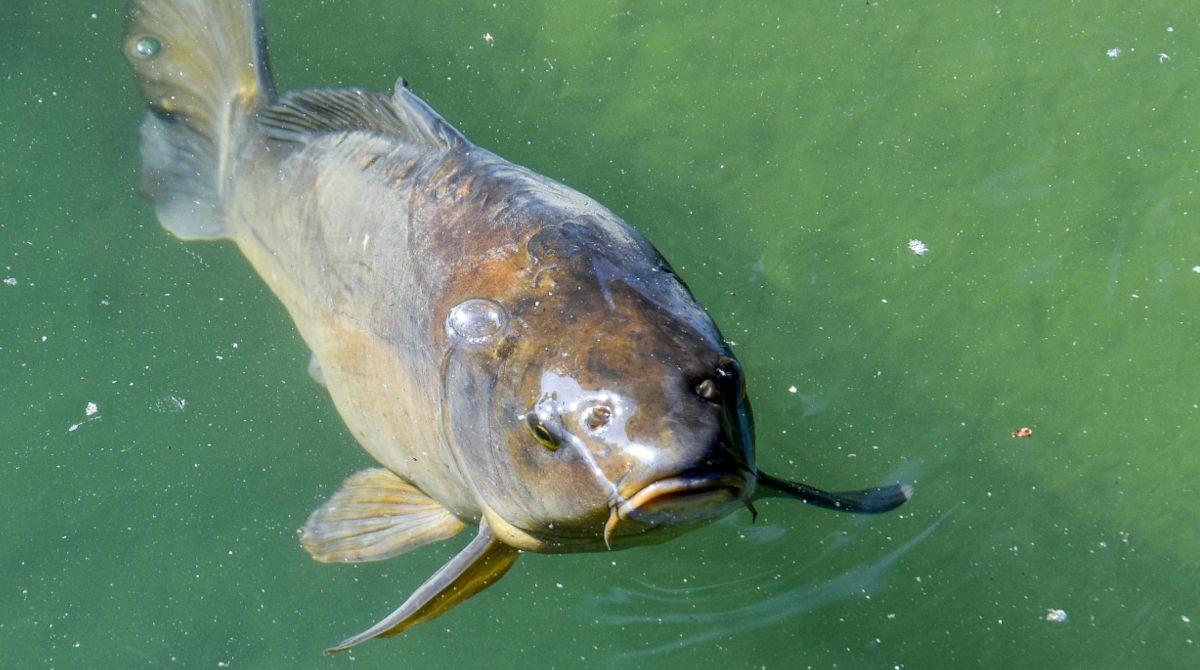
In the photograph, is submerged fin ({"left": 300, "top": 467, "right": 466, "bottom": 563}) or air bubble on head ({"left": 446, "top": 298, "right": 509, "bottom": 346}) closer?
air bubble on head ({"left": 446, "top": 298, "right": 509, "bottom": 346})

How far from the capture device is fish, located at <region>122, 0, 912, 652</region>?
1620mm

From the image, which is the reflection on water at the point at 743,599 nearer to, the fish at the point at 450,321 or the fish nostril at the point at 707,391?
the fish at the point at 450,321

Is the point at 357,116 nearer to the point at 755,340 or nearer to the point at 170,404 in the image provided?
the point at 755,340

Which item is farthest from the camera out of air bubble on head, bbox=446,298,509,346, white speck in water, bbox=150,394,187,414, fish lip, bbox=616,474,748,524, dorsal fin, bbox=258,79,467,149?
white speck in water, bbox=150,394,187,414

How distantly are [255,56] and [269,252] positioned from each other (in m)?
0.56

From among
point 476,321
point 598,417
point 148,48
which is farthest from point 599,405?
point 148,48

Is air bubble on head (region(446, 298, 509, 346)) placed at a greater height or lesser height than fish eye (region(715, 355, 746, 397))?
lesser

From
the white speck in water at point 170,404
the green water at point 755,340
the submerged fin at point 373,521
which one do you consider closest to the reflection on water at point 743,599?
the green water at point 755,340

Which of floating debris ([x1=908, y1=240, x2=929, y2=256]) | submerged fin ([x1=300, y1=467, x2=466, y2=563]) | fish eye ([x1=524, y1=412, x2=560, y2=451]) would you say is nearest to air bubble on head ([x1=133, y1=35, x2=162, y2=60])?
submerged fin ([x1=300, y1=467, x2=466, y2=563])

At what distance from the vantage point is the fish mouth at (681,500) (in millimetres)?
1519

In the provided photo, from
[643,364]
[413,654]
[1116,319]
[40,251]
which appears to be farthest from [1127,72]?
[40,251]

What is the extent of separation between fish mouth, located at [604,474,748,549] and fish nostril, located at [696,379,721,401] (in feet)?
0.43

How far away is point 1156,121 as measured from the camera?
11.1ft

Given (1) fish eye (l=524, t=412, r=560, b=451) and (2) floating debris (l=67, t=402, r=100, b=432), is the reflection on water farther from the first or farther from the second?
(2) floating debris (l=67, t=402, r=100, b=432)
